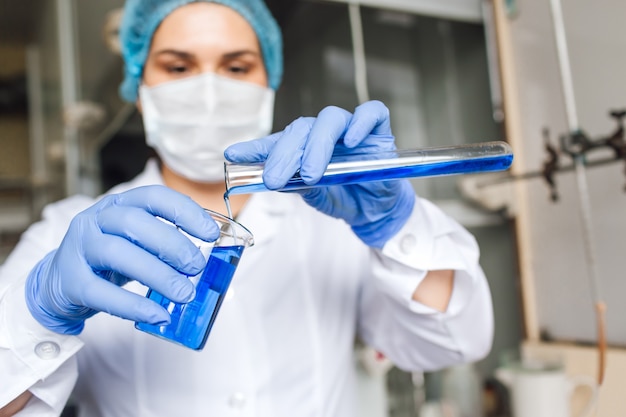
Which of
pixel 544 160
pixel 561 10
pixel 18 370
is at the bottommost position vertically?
pixel 18 370

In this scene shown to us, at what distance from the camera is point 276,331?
873mm

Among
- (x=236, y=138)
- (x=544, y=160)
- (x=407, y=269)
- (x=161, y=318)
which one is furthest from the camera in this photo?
(x=544, y=160)

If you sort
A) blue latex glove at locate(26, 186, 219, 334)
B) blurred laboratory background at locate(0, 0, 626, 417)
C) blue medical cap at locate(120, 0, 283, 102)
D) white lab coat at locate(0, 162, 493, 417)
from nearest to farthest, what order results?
blue latex glove at locate(26, 186, 219, 334) → white lab coat at locate(0, 162, 493, 417) → blue medical cap at locate(120, 0, 283, 102) → blurred laboratory background at locate(0, 0, 626, 417)

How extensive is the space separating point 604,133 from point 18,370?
112cm

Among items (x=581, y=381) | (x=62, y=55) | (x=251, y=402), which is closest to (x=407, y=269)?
(x=251, y=402)

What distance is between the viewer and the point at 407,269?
2.32 ft

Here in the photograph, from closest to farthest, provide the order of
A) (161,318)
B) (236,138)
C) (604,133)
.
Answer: (161,318) → (236,138) → (604,133)

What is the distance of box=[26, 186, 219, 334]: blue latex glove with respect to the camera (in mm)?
523

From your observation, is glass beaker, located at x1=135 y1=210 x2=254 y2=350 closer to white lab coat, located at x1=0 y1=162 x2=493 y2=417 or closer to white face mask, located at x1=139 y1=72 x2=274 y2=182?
white lab coat, located at x1=0 y1=162 x2=493 y2=417

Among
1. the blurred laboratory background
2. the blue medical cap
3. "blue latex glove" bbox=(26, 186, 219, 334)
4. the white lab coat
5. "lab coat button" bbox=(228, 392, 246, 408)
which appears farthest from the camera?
the blurred laboratory background

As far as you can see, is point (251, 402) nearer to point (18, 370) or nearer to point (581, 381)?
point (18, 370)

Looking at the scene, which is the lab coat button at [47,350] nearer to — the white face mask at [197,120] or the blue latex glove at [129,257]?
the blue latex glove at [129,257]

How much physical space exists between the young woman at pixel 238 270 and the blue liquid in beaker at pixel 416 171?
3cm

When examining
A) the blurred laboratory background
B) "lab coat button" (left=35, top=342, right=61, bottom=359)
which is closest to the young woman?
"lab coat button" (left=35, top=342, right=61, bottom=359)
